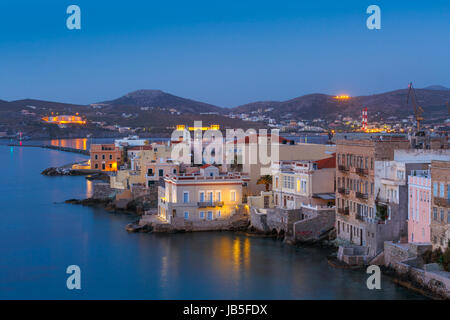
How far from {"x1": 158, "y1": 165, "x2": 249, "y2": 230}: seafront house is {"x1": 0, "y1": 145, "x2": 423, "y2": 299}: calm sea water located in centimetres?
71

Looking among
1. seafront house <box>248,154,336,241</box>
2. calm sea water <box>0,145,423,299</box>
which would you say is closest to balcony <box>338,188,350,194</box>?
seafront house <box>248,154,336,241</box>

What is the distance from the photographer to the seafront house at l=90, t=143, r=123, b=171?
51.4 m

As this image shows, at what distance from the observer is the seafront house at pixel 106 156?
5138cm

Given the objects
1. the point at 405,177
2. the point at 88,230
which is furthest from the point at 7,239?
the point at 405,177

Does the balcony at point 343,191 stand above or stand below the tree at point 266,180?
above

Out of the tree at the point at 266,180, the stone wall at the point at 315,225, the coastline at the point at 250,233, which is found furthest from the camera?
the tree at the point at 266,180

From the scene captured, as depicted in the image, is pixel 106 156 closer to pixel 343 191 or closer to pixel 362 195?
pixel 343 191

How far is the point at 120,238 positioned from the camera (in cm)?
2462

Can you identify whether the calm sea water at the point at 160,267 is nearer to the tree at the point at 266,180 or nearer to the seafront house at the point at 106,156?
the tree at the point at 266,180

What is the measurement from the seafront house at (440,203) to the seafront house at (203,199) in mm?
10126

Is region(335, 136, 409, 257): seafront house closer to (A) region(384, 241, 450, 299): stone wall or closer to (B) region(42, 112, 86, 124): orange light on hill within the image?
(A) region(384, 241, 450, 299): stone wall

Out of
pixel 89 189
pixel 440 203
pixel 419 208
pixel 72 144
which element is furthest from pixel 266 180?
pixel 72 144

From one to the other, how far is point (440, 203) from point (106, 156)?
3973 cm

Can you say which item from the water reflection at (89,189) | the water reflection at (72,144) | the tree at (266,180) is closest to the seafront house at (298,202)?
Answer: the tree at (266,180)
